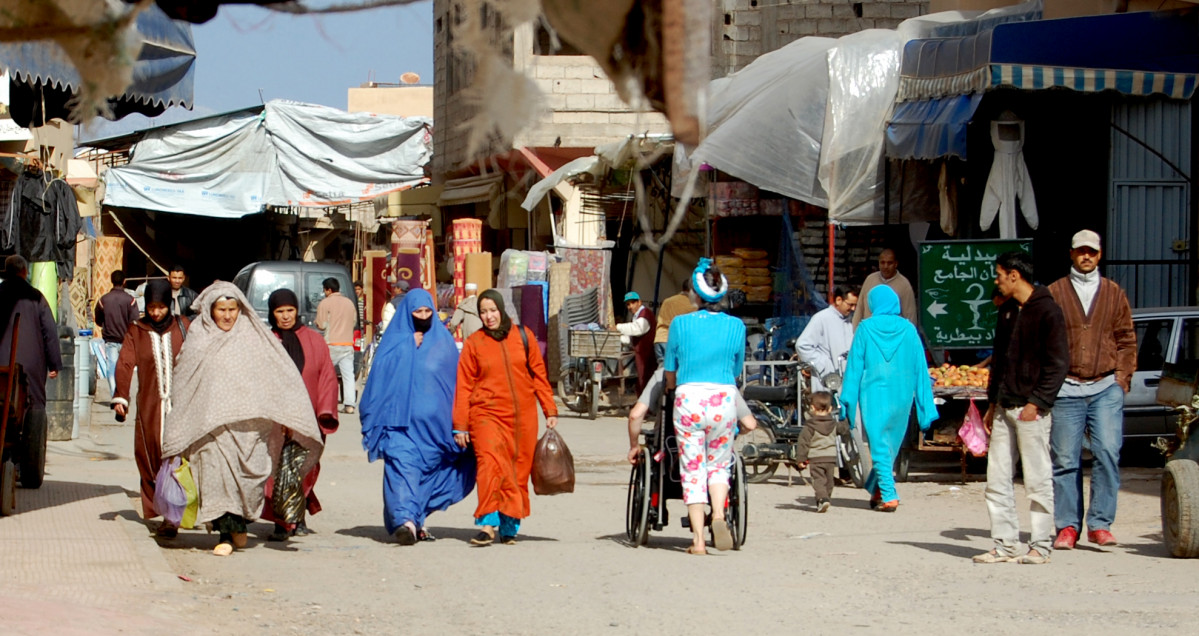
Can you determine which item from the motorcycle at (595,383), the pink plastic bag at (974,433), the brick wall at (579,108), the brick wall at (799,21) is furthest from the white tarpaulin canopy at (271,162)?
the pink plastic bag at (974,433)

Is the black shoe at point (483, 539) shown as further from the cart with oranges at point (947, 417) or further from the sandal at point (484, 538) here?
the cart with oranges at point (947, 417)

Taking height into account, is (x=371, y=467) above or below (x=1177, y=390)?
below

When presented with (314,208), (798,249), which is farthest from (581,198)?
(314,208)

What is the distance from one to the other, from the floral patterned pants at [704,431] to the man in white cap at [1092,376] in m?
1.85

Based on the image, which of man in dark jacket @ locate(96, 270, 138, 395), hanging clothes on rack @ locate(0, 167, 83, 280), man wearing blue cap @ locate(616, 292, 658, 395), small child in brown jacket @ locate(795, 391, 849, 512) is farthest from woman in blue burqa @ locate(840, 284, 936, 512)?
man in dark jacket @ locate(96, 270, 138, 395)

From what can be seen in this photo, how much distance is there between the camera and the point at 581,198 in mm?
22016

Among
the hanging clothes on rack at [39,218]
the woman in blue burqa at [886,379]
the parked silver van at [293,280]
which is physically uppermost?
the hanging clothes on rack at [39,218]

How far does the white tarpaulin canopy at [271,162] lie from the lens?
3030cm

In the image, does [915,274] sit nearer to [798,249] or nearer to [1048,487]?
[798,249]

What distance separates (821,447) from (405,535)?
10.7ft

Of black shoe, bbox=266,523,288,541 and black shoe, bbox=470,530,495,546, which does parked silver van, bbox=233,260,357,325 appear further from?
black shoe, bbox=470,530,495,546

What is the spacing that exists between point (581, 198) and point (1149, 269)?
10027 millimetres

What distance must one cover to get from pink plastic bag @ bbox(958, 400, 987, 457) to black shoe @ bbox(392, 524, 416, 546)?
15.4 feet

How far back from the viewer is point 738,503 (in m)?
8.65
